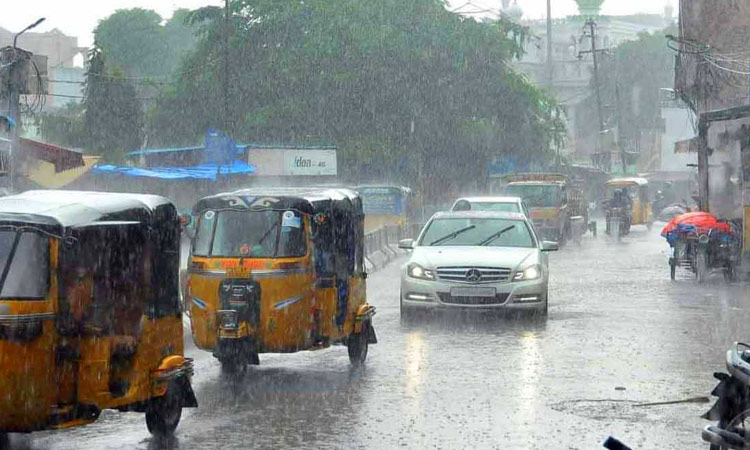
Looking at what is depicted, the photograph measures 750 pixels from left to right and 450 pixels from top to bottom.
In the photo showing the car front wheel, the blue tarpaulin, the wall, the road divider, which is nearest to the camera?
the car front wheel

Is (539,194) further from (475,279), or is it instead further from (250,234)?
(250,234)

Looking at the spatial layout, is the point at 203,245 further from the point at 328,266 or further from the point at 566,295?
the point at 566,295

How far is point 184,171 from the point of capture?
1610 inches

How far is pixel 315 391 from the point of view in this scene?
1104 centimetres

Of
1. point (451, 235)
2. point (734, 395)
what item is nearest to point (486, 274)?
point (451, 235)

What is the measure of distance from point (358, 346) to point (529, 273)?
14.6 ft

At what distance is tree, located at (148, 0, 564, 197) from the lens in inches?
2083

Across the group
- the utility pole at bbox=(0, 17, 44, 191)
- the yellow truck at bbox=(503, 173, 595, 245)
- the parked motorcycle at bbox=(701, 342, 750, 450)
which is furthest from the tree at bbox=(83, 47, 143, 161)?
the parked motorcycle at bbox=(701, 342, 750, 450)

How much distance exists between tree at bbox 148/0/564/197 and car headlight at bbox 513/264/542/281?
35.7 m

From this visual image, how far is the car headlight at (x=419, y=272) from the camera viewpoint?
16.5 meters

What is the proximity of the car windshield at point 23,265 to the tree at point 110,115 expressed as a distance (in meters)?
52.4

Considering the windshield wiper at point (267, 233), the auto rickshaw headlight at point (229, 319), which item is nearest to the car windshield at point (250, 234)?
the windshield wiper at point (267, 233)

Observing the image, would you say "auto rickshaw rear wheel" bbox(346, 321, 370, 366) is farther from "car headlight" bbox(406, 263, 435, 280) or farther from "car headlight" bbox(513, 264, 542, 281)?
"car headlight" bbox(513, 264, 542, 281)

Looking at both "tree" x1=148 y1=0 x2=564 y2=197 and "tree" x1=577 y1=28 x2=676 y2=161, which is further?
"tree" x1=577 y1=28 x2=676 y2=161
